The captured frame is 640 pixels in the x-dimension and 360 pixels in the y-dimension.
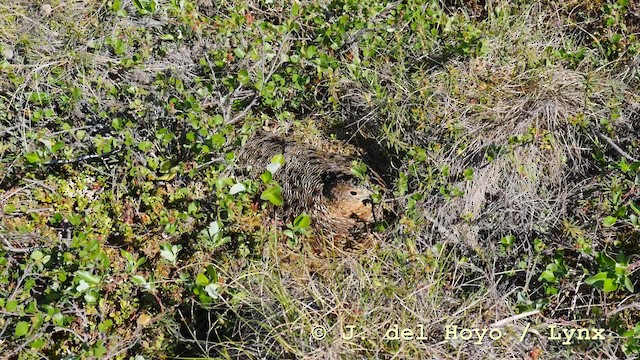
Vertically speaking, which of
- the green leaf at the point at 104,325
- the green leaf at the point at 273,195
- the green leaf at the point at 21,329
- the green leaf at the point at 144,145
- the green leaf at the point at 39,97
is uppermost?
the green leaf at the point at 39,97

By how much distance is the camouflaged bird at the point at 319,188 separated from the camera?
294 centimetres

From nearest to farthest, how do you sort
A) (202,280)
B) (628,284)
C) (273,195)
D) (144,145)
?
1. (628,284)
2. (202,280)
3. (273,195)
4. (144,145)

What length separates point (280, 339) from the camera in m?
2.40

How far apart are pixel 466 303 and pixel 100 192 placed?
182 centimetres

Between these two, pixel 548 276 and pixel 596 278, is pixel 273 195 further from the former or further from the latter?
pixel 596 278

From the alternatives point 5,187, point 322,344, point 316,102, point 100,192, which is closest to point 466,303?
point 322,344

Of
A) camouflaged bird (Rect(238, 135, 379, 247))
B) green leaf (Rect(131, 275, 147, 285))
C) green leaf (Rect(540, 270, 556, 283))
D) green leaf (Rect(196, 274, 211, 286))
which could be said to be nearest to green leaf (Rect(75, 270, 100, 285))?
green leaf (Rect(131, 275, 147, 285))

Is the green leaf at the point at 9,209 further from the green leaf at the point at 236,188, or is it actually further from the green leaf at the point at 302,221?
the green leaf at the point at 302,221

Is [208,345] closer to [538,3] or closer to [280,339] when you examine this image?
[280,339]

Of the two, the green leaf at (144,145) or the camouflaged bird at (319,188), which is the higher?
the green leaf at (144,145)

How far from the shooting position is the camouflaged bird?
2.94 metres

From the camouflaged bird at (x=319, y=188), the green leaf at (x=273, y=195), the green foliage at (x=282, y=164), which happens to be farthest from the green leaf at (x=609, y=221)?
the green leaf at (x=273, y=195)

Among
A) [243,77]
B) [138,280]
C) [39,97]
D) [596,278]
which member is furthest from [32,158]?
[596,278]

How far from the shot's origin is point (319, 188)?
298cm
